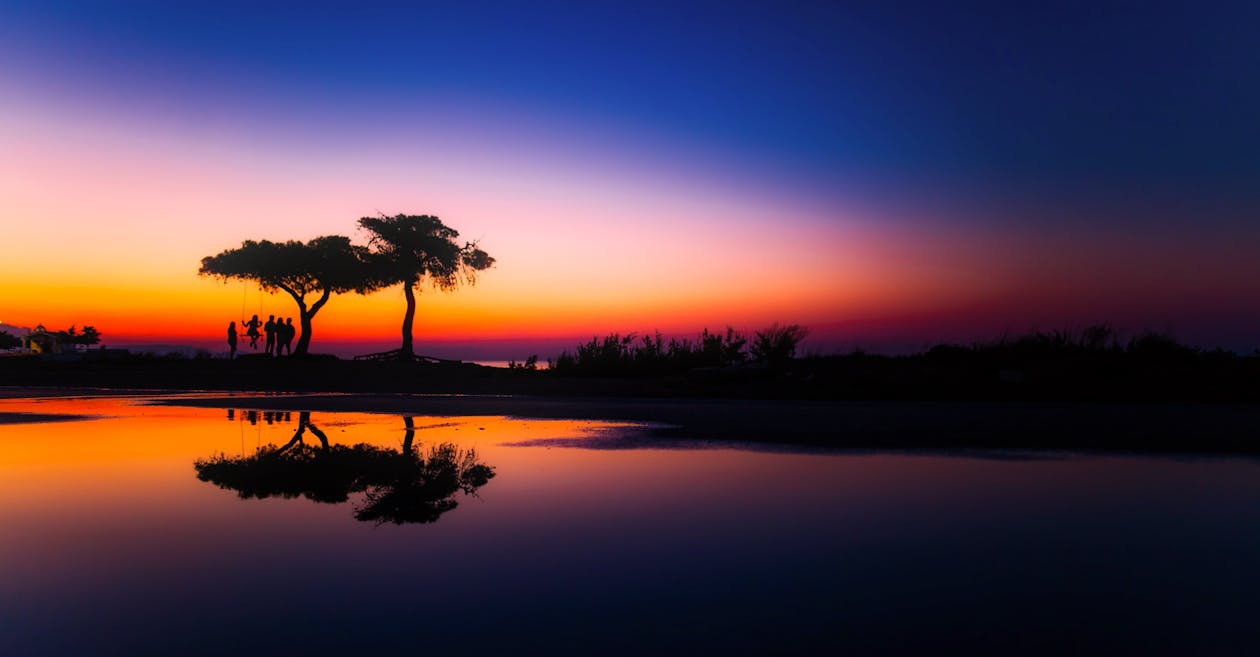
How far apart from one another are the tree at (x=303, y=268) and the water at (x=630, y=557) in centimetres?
3767

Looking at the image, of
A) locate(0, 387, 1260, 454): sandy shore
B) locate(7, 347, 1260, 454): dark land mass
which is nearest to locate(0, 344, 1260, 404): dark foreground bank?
locate(7, 347, 1260, 454): dark land mass

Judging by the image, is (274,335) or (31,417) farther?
(274,335)

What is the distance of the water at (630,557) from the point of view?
140 inches

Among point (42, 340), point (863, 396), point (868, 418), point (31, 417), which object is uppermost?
point (42, 340)

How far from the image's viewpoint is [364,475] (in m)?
7.44

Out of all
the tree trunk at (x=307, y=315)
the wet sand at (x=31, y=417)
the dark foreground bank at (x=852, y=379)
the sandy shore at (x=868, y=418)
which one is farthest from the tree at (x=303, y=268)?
the wet sand at (x=31, y=417)

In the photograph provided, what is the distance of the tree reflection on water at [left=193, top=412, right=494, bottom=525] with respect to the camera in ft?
20.4

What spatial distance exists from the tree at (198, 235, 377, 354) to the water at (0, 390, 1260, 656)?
37675 millimetres

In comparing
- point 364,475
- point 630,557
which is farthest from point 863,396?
point 630,557

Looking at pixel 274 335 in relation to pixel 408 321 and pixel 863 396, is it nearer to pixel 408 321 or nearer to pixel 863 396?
Answer: pixel 408 321

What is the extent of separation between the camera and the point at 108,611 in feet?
12.5

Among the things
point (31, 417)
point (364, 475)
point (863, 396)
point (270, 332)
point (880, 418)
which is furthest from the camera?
point (270, 332)

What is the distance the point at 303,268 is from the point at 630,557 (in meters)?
44.0

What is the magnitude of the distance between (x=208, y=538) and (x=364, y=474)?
238 centimetres
